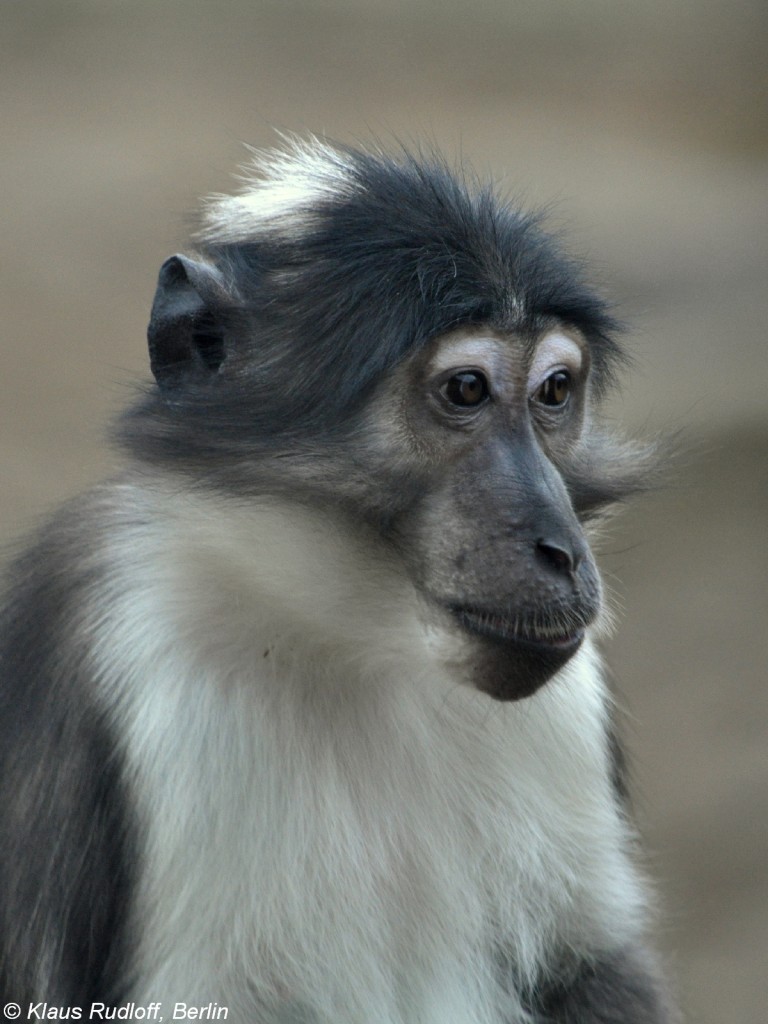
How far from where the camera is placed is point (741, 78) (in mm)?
6996

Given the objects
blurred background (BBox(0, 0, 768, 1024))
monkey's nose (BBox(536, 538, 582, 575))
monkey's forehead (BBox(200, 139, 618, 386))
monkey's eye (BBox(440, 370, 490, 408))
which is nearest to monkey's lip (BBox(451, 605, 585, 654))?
monkey's nose (BBox(536, 538, 582, 575))

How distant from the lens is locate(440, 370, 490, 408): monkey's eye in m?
3.17

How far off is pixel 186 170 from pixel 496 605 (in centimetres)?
395

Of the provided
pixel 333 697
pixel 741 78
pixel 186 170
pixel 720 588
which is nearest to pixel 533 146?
pixel 741 78

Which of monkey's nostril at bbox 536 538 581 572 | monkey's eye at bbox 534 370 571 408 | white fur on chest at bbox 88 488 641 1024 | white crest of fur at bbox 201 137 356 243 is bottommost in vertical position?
white fur on chest at bbox 88 488 641 1024

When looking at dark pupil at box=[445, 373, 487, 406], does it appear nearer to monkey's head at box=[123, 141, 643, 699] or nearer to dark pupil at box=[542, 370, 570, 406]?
monkey's head at box=[123, 141, 643, 699]

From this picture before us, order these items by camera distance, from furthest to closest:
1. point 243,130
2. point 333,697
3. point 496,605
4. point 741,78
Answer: point 741,78
point 243,130
point 333,697
point 496,605

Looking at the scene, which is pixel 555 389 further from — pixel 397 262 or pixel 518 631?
pixel 518 631

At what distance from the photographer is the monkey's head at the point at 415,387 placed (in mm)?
3023

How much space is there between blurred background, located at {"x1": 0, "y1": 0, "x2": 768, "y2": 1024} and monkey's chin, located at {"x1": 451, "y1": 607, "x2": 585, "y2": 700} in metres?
2.77

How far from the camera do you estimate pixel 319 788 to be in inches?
130

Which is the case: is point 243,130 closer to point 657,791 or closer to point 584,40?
point 584,40

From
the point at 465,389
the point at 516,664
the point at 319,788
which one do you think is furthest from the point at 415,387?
the point at 319,788

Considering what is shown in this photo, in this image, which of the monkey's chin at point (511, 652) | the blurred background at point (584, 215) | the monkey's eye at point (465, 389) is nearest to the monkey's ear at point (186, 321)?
the monkey's eye at point (465, 389)
